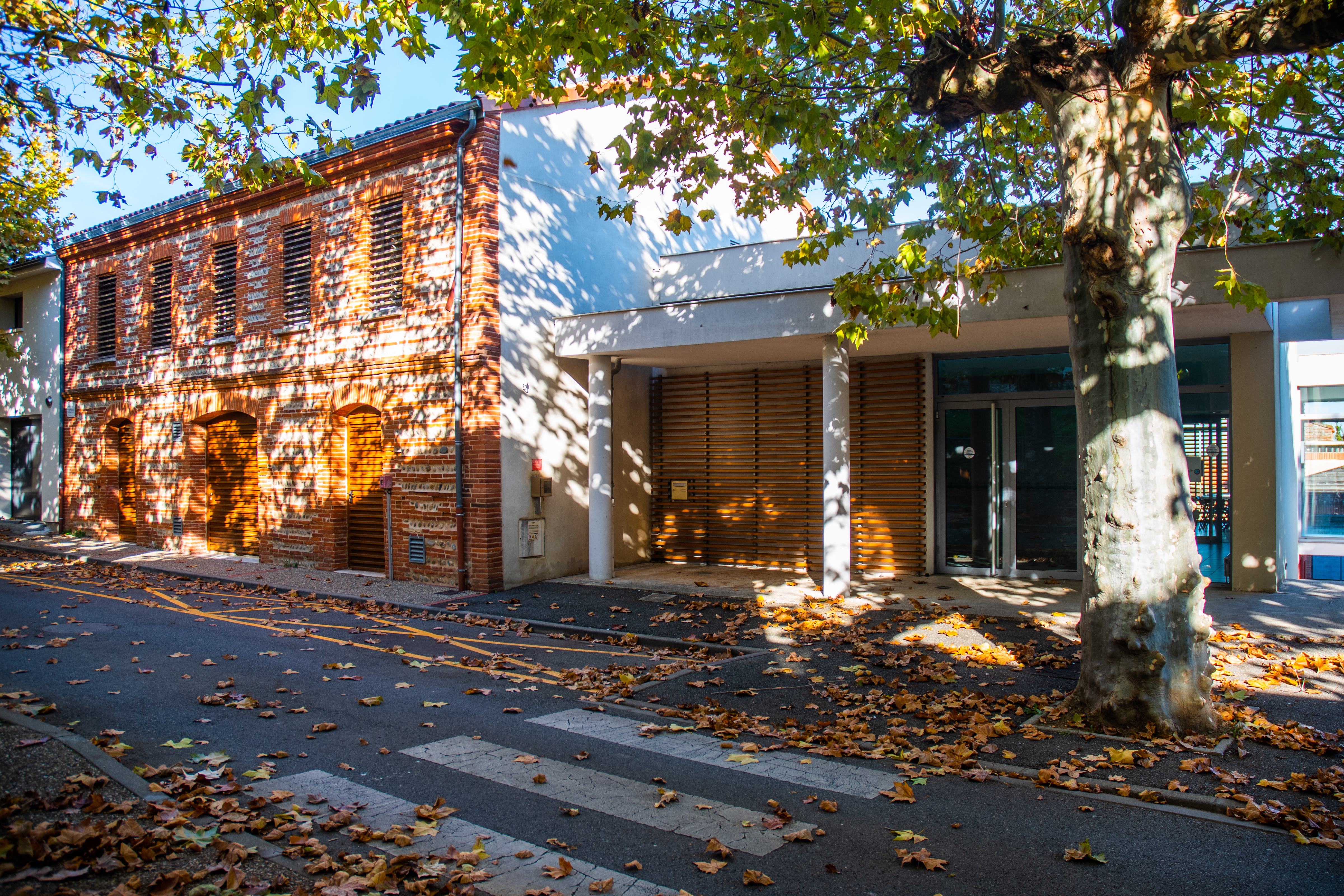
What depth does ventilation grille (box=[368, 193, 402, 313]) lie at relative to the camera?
545 inches

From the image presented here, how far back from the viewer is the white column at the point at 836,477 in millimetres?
11484

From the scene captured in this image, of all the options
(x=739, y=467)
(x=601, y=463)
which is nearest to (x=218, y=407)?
(x=601, y=463)

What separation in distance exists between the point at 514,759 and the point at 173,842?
2006 millimetres

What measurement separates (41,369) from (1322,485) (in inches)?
1176

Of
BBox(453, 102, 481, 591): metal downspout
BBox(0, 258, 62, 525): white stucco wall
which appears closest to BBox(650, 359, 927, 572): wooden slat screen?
BBox(453, 102, 481, 591): metal downspout

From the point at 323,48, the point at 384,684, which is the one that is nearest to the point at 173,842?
the point at 384,684

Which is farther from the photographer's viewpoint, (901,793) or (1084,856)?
(901,793)

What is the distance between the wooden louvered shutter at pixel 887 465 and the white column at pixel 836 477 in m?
1.55

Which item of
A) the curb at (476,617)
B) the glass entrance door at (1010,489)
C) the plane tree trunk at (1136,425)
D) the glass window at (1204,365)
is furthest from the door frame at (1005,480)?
the plane tree trunk at (1136,425)

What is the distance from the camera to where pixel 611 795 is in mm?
4969

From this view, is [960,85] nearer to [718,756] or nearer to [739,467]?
[718,756]

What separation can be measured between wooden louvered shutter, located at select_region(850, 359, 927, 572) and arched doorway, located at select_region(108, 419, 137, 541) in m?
15.9

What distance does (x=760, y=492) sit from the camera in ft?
48.6

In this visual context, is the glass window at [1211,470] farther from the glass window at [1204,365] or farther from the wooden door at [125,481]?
the wooden door at [125,481]
